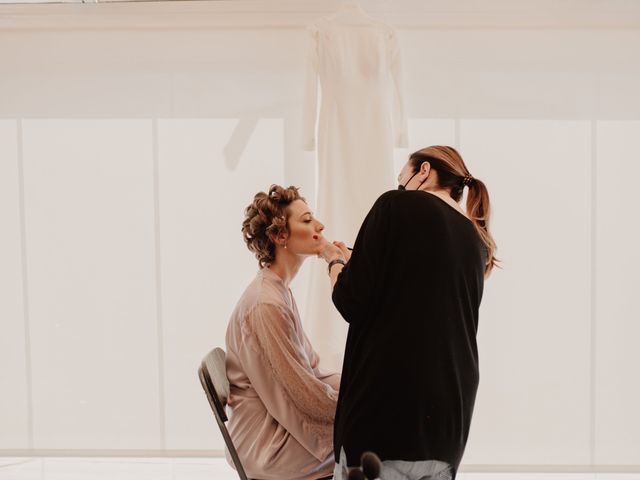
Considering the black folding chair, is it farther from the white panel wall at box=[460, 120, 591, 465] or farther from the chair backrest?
the white panel wall at box=[460, 120, 591, 465]

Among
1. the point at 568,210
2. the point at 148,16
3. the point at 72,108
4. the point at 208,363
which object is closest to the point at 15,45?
the point at 72,108

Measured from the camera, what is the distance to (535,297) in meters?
3.00

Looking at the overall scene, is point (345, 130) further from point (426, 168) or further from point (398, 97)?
point (426, 168)

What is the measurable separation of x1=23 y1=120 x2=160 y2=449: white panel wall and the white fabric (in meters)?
1.00

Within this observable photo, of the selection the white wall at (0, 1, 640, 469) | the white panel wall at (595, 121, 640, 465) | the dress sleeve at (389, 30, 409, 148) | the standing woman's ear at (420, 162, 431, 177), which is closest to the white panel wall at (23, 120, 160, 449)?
the white wall at (0, 1, 640, 469)

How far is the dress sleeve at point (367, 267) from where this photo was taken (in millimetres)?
1229

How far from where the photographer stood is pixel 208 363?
1.44 m

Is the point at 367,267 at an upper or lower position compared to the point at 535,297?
upper

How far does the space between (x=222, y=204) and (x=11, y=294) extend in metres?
1.26

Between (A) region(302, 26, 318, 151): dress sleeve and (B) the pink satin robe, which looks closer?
(B) the pink satin robe

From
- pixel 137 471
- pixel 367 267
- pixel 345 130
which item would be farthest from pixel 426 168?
pixel 137 471

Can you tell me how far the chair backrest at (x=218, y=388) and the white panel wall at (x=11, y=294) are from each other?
2.07 meters

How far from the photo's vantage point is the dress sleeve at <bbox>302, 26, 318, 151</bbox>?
103 inches

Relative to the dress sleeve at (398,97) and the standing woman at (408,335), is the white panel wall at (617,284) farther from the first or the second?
the standing woman at (408,335)
